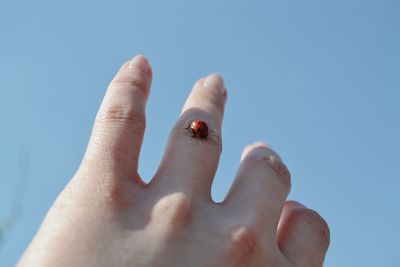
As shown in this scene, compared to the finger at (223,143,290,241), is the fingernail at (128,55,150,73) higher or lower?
higher

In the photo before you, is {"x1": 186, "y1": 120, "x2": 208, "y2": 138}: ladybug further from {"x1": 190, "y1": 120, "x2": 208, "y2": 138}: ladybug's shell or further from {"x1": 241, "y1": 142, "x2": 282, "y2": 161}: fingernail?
{"x1": 241, "y1": 142, "x2": 282, "y2": 161}: fingernail

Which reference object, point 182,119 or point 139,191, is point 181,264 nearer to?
point 139,191

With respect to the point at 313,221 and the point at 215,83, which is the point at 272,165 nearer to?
the point at 313,221

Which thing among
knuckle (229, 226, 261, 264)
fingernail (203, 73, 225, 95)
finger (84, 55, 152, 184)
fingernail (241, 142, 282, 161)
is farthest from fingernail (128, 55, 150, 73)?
knuckle (229, 226, 261, 264)

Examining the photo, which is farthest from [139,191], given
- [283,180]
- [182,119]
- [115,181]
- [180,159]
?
[283,180]

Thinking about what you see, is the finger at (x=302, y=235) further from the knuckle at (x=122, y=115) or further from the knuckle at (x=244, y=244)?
the knuckle at (x=122, y=115)

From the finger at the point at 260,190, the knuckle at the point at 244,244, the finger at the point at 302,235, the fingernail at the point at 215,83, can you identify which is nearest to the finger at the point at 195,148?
the fingernail at the point at 215,83
